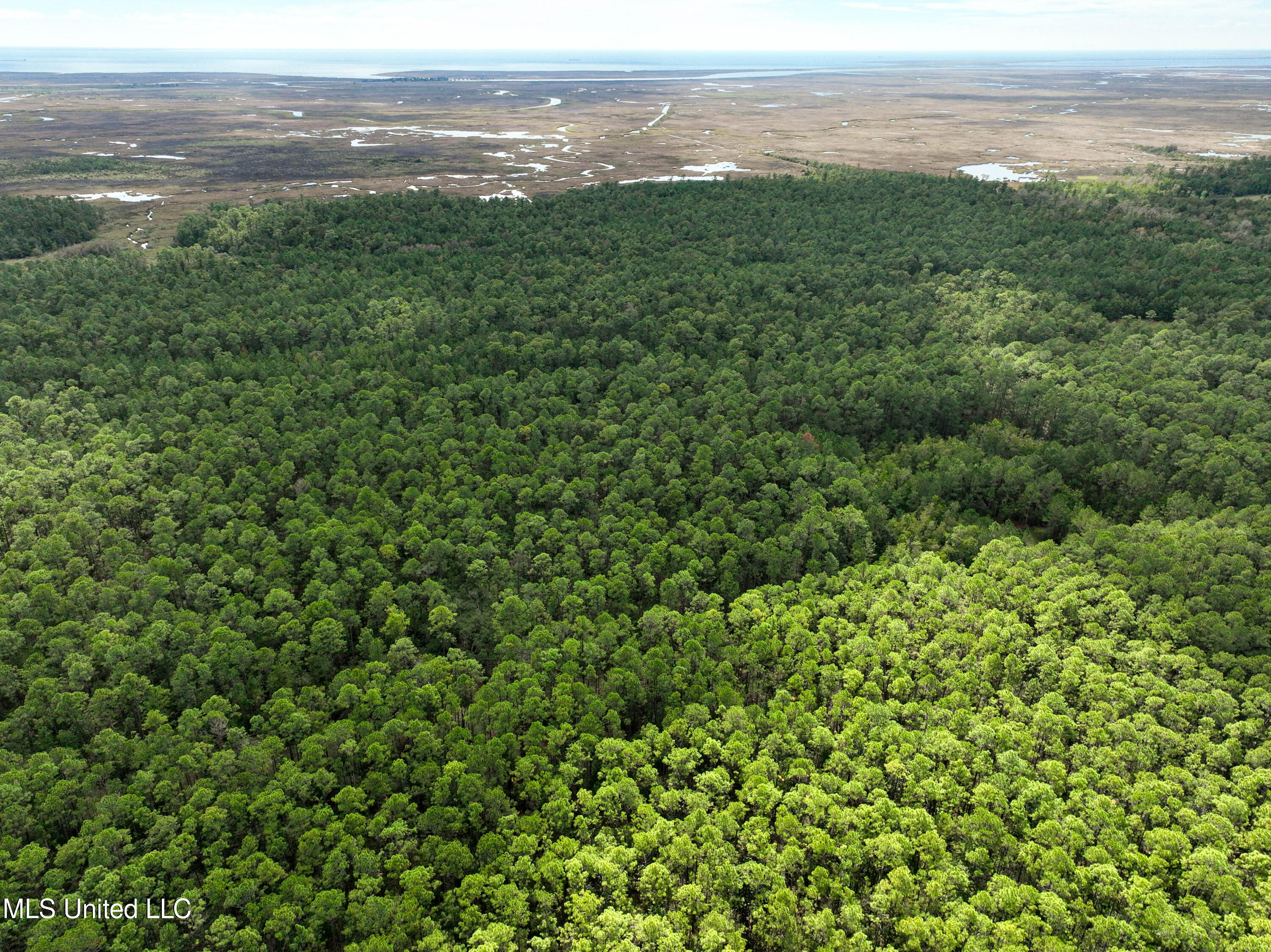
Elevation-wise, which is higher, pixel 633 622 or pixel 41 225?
pixel 41 225

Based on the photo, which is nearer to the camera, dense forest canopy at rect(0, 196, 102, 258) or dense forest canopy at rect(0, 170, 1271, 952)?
dense forest canopy at rect(0, 170, 1271, 952)

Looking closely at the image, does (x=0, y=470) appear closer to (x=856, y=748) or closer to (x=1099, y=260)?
(x=856, y=748)

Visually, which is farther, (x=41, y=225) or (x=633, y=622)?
(x=41, y=225)

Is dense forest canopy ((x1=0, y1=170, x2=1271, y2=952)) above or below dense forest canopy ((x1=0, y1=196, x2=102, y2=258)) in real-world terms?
below

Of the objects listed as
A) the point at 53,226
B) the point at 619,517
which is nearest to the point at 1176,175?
the point at 619,517

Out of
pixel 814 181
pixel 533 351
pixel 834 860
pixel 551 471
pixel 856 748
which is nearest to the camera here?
pixel 834 860
